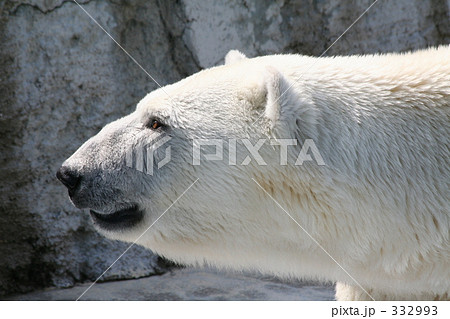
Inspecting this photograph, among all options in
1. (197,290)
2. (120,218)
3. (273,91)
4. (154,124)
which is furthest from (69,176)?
(197,290)

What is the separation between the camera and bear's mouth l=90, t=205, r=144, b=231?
1.98m

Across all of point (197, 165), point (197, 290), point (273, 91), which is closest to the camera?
point (273, 91)

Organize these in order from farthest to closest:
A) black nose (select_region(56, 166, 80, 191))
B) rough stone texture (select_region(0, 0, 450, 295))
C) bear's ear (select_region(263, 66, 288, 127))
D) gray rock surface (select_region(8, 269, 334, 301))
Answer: rough stone texture (select_region(0, 0, 450, 295)) → gray rock surface (select_region(8, 269, 334, 301)) → black nose (select_region(56, 166, 80, 191)) → bear's ear (select_region(263, 66, 288, 127))

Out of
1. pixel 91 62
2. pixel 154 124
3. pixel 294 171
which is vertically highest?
pixel 91 62

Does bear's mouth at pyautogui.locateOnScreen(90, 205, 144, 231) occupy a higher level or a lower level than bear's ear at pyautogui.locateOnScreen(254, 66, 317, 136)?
lower

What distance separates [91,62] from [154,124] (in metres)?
1.72

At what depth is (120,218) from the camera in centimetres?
199

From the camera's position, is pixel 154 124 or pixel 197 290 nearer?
pixel 154 124

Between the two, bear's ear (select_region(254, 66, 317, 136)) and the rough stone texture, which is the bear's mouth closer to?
bear's ear (select_region(254, 66, 317, 136))

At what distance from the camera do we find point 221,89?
1905 millimetres

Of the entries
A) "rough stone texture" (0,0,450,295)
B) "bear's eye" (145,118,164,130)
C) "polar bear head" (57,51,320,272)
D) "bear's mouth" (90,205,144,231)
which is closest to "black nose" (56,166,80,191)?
"polar bear head" (57,51,320,272)

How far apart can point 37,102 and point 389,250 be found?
231 centimetres

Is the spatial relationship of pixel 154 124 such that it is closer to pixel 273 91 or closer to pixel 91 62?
pixel 273 91
